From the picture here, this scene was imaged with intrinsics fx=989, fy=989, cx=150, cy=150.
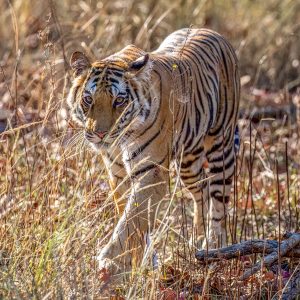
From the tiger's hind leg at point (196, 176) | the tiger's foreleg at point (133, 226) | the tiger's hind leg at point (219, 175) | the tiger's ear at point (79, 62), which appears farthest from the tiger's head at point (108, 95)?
the tiger's hind leg at point (219, 175)

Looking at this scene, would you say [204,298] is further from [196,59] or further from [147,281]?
[196,59]

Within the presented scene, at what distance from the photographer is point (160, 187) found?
5.52m

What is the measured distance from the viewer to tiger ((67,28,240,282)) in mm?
5117

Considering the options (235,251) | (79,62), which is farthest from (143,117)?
(235,251)

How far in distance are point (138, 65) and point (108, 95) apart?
0.25 m

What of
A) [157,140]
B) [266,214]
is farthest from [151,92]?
[266,214]

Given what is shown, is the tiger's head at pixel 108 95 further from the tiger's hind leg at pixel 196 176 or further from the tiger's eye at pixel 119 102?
the tiger's hind leg at pixel 196 176

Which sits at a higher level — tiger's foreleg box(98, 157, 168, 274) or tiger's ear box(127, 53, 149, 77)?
tiger's ear box(127, 53, 149, 77)

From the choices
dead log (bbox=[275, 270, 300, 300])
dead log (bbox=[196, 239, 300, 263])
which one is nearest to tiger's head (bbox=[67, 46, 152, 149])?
dead log (bbox=[196, 239, 300, 263])

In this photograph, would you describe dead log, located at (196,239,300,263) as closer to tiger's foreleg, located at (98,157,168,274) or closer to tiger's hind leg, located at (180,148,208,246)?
tiger's foreleg, located at (98,157,168,274)

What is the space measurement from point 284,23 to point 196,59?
6770 millimetres

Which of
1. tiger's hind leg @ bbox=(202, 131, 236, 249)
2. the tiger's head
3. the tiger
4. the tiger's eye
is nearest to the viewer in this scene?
the tiger

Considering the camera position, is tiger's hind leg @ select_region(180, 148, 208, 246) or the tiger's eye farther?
tiger's hind leg @ select_region(180, 148, 208, 246)

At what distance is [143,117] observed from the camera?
18.1 feet
